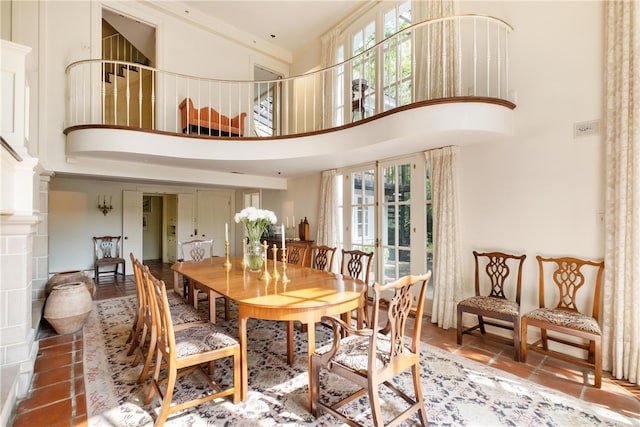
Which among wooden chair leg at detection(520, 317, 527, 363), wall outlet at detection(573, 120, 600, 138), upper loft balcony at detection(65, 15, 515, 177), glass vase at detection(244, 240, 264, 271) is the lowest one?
wooden chair leg at detection(520, 317, 527, 363)

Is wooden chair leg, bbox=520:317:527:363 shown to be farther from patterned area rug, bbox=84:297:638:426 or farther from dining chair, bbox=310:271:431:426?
dining chair, bbox=310:271:431:426

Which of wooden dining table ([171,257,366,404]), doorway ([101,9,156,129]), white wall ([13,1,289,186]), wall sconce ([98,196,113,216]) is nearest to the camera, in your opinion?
wooden dining table ([171,257,366,404])

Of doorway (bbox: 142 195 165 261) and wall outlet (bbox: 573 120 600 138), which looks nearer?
wall outlet (bbox: 573 120 600 138)

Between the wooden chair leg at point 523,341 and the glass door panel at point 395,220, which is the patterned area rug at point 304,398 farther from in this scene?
the glass door panel at point 395,220

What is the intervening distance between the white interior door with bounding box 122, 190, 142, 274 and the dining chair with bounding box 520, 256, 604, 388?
7365mm

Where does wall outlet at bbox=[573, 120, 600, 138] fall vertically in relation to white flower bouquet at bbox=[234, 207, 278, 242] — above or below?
above

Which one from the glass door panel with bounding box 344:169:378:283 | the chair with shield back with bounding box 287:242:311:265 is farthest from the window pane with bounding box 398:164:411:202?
the chair with shield back with bounding box 287:242:311:265

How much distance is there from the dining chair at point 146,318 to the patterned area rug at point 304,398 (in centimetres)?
12

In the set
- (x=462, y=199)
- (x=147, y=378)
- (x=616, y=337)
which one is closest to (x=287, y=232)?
(x=462, y=199)

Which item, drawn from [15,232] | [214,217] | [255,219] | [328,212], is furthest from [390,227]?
[214,217]

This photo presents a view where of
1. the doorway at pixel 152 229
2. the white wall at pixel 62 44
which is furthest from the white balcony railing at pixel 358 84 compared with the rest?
the doorway at pixel 152 229

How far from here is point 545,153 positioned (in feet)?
9.87

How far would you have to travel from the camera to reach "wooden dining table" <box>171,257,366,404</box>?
1.99 metres

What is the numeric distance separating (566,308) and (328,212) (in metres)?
3.64
